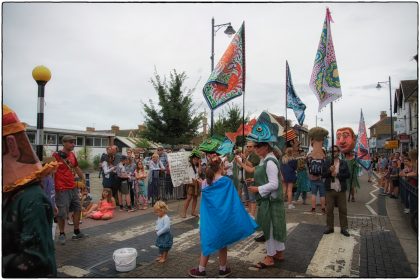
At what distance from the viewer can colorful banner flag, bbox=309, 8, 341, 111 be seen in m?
6.56

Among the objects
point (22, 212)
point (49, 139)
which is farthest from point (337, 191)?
point (49, 139)

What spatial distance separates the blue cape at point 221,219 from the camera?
4043 mm

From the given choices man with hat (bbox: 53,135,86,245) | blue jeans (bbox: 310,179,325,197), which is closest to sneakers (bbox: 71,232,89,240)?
man with hat (bbox: 53,135,86,245)

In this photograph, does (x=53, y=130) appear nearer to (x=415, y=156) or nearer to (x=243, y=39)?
(x=243, y=39)

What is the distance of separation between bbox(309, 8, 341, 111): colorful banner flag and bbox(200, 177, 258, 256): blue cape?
3.59m

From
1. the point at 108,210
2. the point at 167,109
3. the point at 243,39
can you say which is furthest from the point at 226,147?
the point at 167,109

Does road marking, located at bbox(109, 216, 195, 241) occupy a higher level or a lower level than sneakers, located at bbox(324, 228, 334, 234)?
lower

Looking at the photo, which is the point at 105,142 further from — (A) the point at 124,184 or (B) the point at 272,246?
(B) the point at 272,246

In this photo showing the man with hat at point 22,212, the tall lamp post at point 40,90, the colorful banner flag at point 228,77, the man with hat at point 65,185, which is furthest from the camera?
the colorful banner flag at point 228,77

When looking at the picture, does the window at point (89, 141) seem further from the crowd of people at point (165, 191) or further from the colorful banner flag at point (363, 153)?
the colorful banner flag at point (363, 153)

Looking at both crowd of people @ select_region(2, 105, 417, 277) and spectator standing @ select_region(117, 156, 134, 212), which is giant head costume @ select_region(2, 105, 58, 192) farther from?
spectator standing @ select_region(117, 156, 134, 212)

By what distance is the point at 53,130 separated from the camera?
110 ft

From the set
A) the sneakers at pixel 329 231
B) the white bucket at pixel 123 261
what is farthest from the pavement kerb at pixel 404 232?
the white bucket at pixel 123 261

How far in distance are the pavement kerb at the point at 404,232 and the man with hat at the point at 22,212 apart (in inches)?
184
